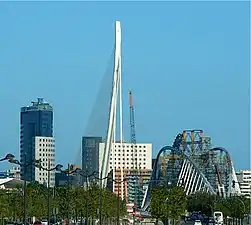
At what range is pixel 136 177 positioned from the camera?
15925 centimetres

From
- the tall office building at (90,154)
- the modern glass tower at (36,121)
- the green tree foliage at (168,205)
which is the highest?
the modern glass tower at (36,121)

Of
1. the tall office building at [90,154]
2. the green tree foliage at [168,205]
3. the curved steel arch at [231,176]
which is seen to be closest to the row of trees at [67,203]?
the green tree foliage at [168,205]

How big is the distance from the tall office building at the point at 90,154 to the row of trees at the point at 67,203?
8942mm

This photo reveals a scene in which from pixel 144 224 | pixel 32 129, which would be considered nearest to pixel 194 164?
pixel 32 129

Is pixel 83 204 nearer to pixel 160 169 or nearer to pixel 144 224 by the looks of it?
pixel 144 224

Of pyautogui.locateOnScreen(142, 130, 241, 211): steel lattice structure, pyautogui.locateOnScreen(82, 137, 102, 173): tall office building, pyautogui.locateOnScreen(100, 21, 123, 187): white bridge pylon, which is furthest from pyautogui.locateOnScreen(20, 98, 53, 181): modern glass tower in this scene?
pyautogui.locateOnScreen(100, 21, 123, 187): white bridge pylon

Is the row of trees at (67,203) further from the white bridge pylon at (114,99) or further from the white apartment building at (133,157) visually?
the white apartment building at (133,157)

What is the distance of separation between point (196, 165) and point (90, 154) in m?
54.0

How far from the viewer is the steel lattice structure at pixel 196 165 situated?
14075 cm

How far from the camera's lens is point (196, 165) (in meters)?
144

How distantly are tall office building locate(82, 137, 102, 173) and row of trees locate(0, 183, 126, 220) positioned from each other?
894cm

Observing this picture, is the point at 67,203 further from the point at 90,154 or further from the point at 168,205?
the point at 90,154

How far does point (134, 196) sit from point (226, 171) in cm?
2208

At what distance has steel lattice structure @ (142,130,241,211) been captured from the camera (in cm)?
14075
